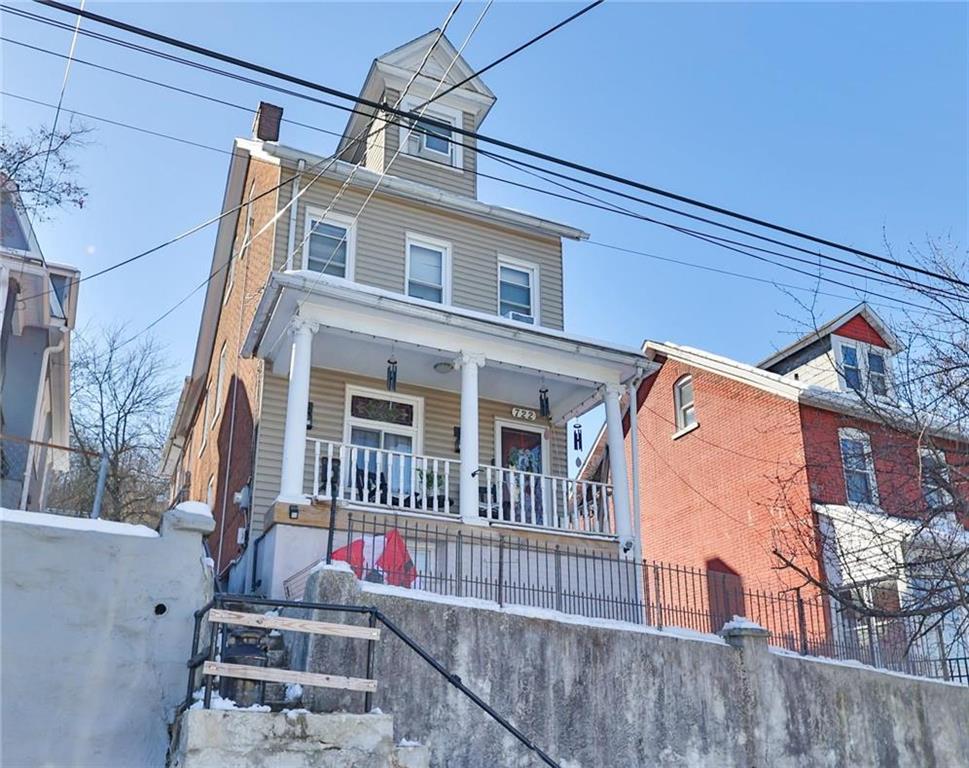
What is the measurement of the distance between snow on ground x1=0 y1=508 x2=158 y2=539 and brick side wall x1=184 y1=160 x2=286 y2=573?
202 inches

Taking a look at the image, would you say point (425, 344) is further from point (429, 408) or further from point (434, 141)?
point (434, 141)

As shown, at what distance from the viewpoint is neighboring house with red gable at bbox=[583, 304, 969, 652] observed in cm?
1612

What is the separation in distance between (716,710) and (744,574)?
854cm

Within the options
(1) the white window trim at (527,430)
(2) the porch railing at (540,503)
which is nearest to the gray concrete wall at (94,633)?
(2) the porch railing at (540,503)

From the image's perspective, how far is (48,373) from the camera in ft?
56.5

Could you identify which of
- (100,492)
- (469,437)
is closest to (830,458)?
(469,437)

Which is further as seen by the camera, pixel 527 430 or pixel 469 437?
pixel 527 430

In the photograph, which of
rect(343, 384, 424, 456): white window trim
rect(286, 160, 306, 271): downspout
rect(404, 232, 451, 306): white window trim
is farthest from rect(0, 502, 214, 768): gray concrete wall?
rect(404, 232, 451, 306): white window trim

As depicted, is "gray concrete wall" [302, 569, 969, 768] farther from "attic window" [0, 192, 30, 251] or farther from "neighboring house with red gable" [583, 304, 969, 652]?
"attic window" [0, 192, 30, 251]

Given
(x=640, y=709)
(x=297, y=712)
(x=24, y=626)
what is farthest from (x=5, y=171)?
(x=640, y=709)

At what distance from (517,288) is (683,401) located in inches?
245

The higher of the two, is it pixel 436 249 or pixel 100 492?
pixel 436 249

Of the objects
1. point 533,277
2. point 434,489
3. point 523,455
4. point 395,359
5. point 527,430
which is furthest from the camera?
point 533,277

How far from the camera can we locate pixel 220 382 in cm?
1944
